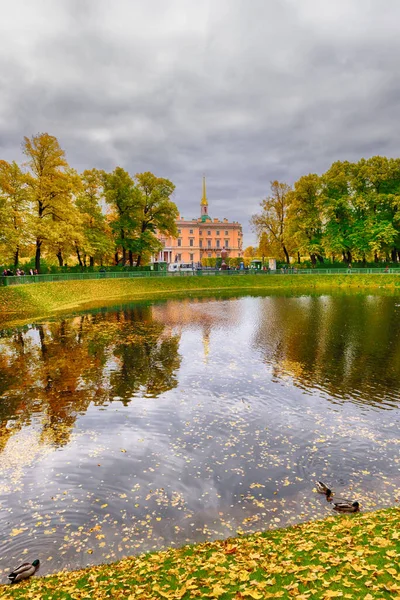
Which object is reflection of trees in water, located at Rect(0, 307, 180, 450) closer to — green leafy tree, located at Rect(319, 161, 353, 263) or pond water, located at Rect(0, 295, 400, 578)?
pond water, located at Rect(0, 295, 400, 578)

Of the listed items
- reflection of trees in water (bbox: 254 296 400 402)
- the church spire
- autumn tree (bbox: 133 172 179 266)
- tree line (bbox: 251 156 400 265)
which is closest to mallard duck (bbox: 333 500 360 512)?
reflection of trees in water (bbox: 254 296 400 402)

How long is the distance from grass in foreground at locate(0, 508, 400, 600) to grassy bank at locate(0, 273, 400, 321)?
96.0 feet

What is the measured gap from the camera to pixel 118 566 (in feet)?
18.8

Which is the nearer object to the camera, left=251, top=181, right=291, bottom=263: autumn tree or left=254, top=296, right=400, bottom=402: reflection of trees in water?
left=254, top=296, right=400, bottom=402: reflection of trees in water

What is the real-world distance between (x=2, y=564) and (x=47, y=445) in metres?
3.92

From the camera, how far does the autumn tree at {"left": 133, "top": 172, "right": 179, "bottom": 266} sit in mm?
58250

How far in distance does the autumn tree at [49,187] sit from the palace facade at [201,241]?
75136 mm

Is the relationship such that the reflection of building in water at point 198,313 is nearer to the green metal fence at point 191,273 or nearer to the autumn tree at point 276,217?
the green metal fence at point 191,273

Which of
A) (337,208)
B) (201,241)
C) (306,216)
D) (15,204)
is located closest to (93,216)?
(15,204)

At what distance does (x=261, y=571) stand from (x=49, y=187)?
44705mm

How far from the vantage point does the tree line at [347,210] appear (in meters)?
63.0

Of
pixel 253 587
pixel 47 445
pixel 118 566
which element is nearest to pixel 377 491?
pixel 253 587

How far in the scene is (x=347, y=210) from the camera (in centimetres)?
6475

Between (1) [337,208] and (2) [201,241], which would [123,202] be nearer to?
(1) [337,208]
